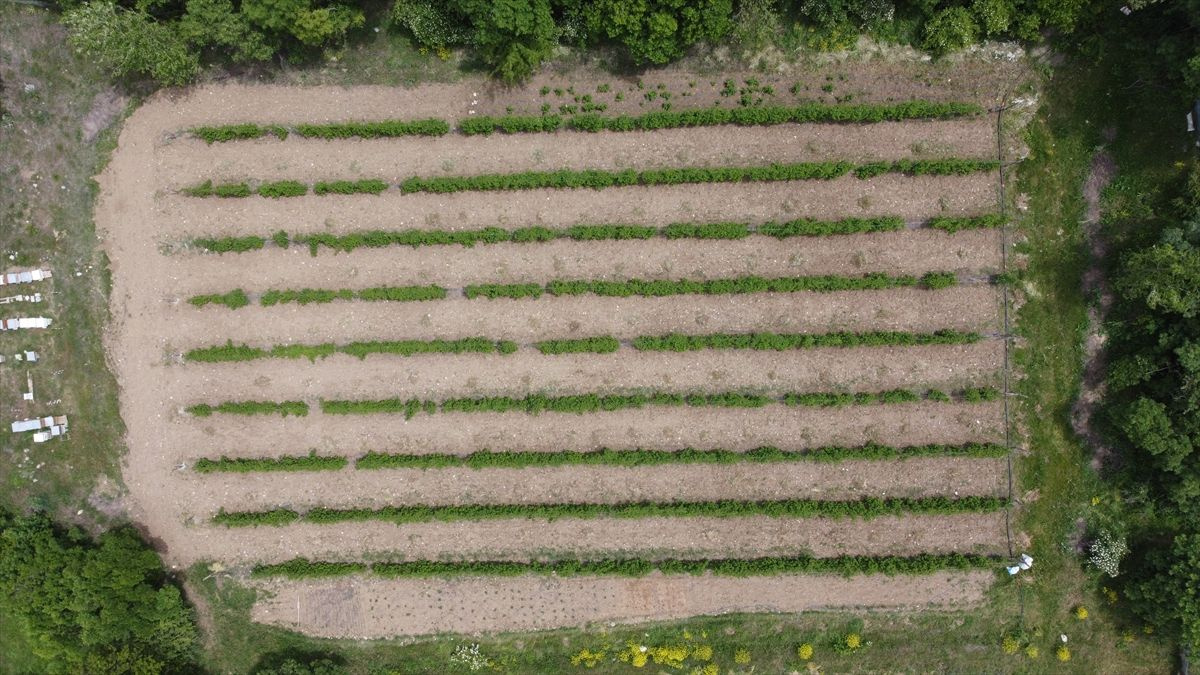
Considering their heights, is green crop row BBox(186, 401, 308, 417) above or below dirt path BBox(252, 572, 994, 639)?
above

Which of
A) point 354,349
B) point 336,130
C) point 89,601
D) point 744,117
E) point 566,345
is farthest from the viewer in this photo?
point 354,349

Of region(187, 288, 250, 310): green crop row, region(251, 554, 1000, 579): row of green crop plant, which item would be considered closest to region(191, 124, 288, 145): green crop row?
region(187, 288, 250, 310): green crop row

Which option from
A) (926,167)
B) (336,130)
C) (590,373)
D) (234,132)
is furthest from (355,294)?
(926,167)

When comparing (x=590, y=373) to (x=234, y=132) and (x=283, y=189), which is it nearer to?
(x=283, y=189)

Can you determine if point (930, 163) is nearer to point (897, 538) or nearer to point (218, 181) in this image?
point (897, 538)

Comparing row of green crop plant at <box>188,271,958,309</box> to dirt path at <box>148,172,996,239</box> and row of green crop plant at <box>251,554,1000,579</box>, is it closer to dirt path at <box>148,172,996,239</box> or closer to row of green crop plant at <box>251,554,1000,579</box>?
dirt path at <box>148,172,996,239</box>

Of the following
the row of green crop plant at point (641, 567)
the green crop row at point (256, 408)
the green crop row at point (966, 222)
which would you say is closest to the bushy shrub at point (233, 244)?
the green crop row at point (256, 408)

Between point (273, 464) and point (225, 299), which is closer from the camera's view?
point (225, 299)
